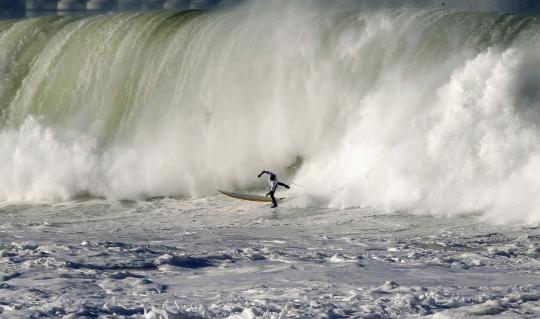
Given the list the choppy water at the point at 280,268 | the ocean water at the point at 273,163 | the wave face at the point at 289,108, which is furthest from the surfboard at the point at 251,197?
the choppy water at the point at 280,268

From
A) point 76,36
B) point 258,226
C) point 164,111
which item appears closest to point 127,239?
point 258,226

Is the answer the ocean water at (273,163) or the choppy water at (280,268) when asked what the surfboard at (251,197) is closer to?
the ocean water at (273,163)

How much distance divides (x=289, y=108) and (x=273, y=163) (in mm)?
1281

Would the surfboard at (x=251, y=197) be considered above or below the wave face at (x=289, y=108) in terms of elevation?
below

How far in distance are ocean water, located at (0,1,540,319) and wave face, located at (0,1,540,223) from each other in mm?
45

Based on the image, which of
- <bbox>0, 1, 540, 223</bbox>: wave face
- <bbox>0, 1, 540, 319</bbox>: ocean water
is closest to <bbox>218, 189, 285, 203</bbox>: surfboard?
<bbox>0, 1, 540, 319</bbox>: ocean water

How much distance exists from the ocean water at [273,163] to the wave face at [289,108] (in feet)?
0.15

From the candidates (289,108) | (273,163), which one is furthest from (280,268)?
(289,108)

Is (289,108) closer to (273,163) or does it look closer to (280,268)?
(273,163)

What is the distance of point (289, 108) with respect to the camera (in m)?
21.2

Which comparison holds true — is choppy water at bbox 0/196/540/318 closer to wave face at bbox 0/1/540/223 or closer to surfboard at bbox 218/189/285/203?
surfboard at bbox 218/189/285/203

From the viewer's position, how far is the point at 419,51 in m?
19.2

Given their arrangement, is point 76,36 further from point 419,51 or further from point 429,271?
point 429,271

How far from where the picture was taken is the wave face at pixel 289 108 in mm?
16641
